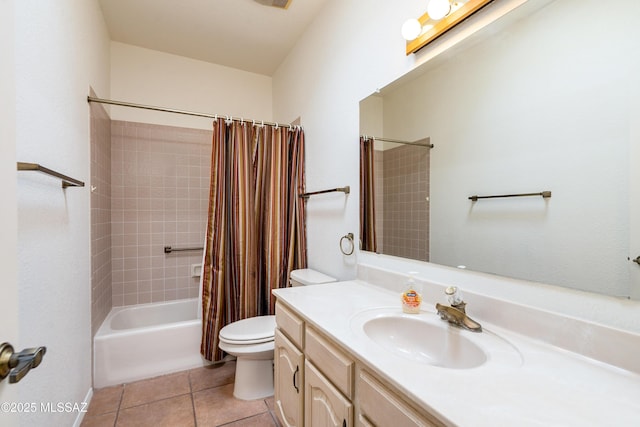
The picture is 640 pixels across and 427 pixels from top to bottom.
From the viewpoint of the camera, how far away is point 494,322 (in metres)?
0.96

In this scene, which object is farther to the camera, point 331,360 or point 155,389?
point 155,389

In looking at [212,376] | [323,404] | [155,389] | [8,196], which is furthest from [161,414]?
[8,196]

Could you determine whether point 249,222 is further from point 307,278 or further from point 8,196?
point 8,196

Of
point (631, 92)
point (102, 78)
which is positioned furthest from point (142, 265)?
point (631, 92)

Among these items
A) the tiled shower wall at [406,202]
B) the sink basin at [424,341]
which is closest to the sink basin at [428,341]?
the sink basin at [424,341]

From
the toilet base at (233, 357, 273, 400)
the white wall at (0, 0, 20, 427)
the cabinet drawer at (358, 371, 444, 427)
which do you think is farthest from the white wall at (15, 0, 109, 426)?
the cabinet drawer at (358, 371, 444, 427)

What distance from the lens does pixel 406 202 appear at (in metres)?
1.39

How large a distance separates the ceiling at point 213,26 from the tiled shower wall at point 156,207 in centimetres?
74

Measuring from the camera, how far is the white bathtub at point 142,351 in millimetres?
1902

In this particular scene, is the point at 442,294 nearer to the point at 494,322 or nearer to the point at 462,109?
Answer: the point at 494,322

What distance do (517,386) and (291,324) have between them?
0.86 meters

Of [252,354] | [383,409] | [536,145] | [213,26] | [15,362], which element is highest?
[213,26]

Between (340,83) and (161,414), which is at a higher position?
(340,83)

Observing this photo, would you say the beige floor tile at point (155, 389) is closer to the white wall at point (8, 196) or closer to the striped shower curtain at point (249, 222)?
the striped shower curtain at point (249, 222)
